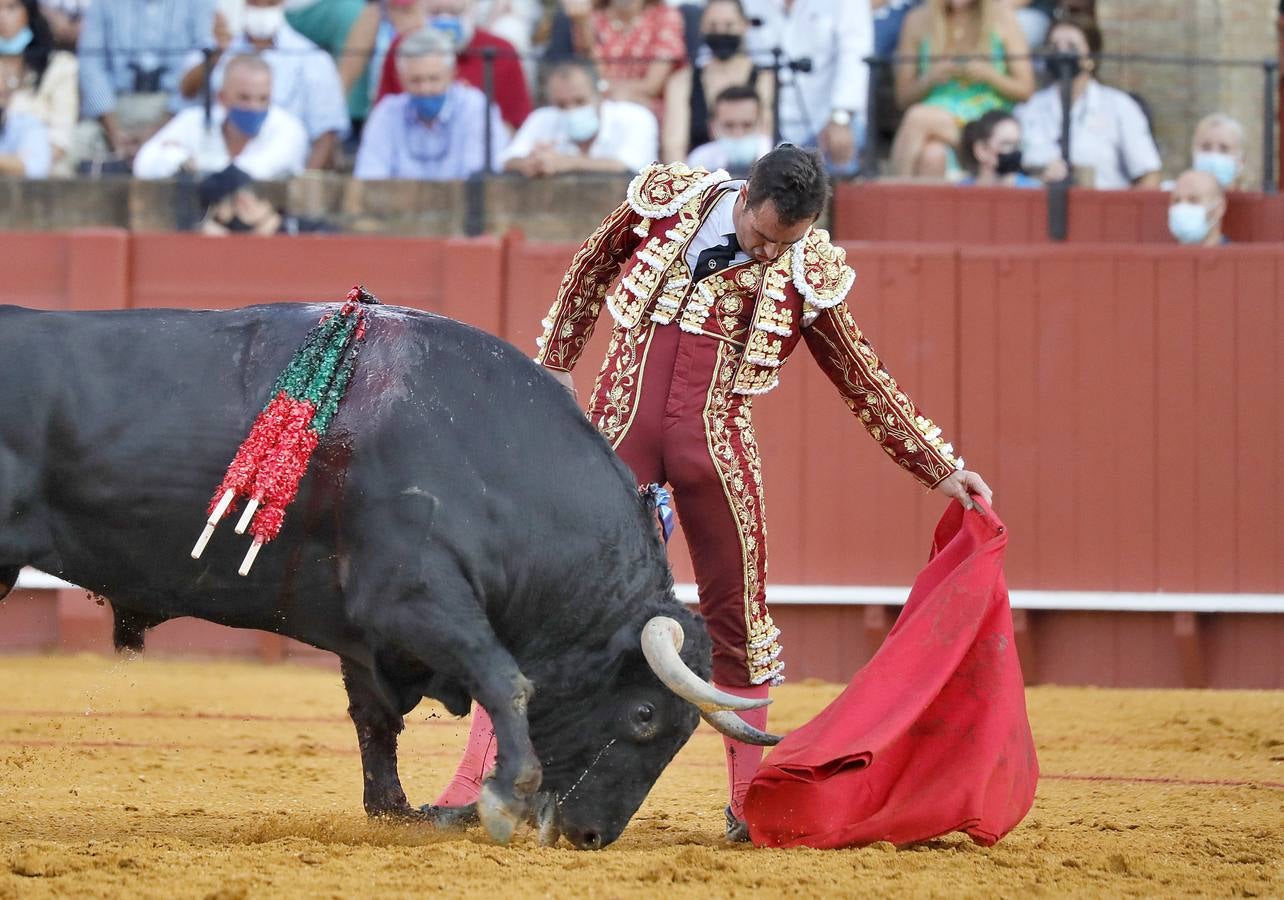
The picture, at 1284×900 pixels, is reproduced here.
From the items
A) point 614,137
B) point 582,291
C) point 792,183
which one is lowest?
point 582,291

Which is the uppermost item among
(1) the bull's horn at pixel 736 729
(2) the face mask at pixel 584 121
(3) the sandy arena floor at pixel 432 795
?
(2) the face mask at pixel 584 121

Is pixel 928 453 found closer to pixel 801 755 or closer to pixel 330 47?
pixel 801 755

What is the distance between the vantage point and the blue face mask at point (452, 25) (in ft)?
27.3

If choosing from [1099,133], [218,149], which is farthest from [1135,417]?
[218,149]

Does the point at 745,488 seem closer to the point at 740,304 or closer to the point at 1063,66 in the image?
the point at 740,304

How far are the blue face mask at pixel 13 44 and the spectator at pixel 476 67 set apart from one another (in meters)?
1.72

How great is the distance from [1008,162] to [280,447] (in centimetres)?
490

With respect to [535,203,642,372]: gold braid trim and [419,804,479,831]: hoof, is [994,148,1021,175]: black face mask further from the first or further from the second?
[419,804,479,831]: hoof

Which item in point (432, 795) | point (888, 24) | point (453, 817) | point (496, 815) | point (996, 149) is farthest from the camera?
point (888, 24)

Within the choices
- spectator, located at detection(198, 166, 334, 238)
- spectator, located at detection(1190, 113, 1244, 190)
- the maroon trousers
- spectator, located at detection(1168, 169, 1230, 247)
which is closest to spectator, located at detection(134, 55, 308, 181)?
spectator, located at detection(198, 166, 334, 238)

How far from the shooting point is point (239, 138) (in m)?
8.22

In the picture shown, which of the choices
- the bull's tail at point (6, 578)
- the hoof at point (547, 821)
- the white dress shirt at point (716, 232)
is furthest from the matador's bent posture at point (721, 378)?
the bull's tail at point (6, 578)

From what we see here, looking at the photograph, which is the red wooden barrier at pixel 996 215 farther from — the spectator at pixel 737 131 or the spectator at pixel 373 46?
the spectator at pixel 373 46

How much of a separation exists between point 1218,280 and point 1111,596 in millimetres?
1249
